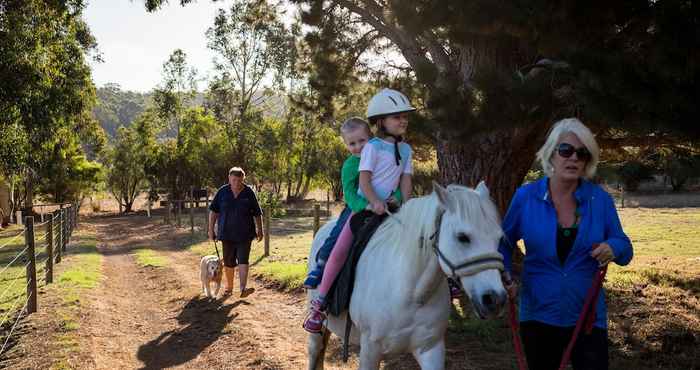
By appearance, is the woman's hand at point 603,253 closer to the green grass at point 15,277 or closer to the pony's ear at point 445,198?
the pony's ear at point 445,198

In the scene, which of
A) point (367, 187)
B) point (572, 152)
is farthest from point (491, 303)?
point (367, 187)

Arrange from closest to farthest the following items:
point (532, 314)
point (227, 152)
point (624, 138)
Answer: point (532, 314) < point (624, 138) < point (227, 152)

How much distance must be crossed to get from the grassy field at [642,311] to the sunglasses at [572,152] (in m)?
3.35

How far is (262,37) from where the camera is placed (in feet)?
130

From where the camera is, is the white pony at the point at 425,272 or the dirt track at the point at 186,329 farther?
the dirt track at the point at 186,329

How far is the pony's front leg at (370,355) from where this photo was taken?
343 cm

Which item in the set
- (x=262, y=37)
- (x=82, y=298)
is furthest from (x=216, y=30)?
(x=82, y=298)

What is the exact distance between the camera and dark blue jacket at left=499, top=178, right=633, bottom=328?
105 inches

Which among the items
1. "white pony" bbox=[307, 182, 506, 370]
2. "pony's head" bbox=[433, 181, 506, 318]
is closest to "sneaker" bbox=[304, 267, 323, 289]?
"white pony" bbox=[307, 182, 506, 370]

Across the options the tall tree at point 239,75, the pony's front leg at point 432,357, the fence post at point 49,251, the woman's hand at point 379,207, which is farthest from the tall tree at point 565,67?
the tall tree at point 239,75

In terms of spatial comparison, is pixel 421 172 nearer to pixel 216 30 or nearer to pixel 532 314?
pixel 216 30

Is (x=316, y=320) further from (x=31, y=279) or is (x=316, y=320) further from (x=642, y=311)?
(x=31, y=279)

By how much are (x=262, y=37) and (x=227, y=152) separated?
918 cm

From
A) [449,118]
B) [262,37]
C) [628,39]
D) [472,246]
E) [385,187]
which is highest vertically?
[262,37]
